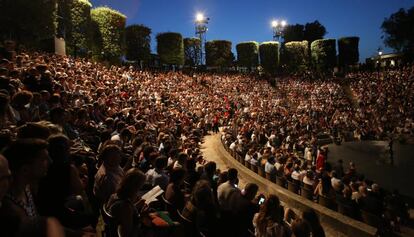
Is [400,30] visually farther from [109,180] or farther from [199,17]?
[109,180]

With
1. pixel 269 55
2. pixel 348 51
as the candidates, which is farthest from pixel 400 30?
pixel 269 55

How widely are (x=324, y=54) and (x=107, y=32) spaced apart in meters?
40.4

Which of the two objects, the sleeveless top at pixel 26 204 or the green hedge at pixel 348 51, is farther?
the green hedge at pixel 348 51

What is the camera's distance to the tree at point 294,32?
273 ft

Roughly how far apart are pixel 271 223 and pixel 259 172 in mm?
8290

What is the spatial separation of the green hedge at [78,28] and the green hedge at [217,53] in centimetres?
2782

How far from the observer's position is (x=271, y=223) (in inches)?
207

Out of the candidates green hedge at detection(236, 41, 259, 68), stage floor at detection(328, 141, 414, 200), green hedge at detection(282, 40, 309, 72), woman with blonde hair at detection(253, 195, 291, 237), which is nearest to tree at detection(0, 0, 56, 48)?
stage floor at detection(328, 141, 414, 200)

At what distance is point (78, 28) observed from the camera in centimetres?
3284

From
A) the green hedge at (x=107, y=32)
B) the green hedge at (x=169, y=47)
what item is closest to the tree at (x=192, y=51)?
the green hedge at (x=169, y=47)

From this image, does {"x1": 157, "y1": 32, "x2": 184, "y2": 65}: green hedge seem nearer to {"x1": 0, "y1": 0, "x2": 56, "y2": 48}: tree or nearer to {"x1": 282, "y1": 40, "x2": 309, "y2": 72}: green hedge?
{"x1": 282, "y1": 40, "x2": 309, "y2": 72}: green hedge

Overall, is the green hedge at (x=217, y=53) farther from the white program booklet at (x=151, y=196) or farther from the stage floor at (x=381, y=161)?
the white program booklet at (x=151, y=196)

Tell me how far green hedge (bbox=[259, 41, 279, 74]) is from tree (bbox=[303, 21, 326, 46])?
→ 79.4 ft

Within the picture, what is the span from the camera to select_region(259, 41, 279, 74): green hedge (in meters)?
62.0
